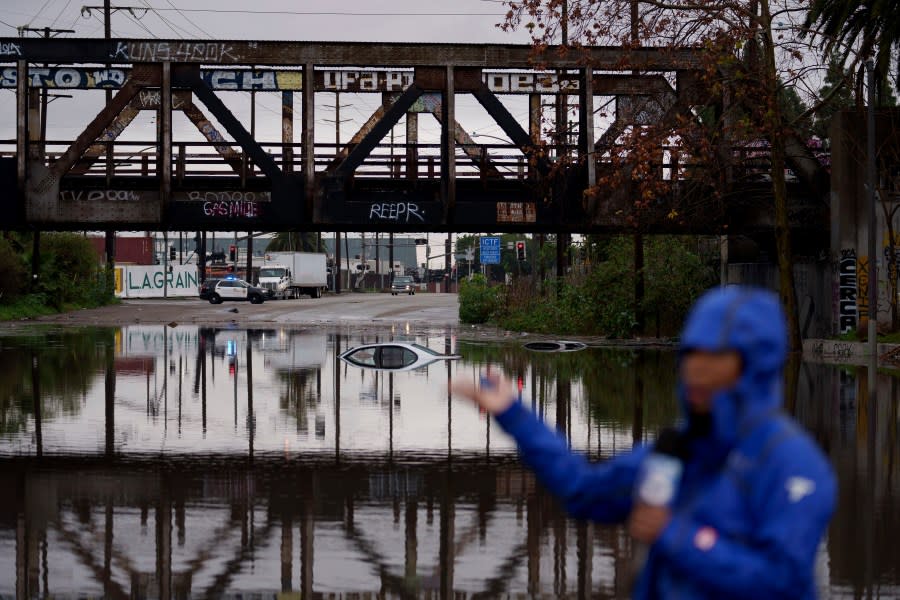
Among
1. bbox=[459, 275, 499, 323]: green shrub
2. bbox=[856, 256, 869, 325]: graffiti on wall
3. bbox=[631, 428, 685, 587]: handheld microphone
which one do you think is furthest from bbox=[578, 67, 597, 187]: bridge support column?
bbox=[631, 428, 685, 587]: handheld microphone

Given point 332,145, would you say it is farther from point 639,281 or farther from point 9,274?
point 9,274

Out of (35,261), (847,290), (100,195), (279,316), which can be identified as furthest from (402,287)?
(100,195)

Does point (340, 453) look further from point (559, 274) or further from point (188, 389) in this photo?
point (559, 274)

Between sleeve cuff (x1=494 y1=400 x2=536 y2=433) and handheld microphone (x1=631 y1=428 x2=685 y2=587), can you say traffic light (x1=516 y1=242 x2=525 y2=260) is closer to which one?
sleeve cuff (x1=494 y1=400 x2=536 y2=433)

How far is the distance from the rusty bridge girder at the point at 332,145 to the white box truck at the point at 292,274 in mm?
57141

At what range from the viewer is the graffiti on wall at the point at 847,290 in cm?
3450

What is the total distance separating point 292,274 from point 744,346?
93.1 meters

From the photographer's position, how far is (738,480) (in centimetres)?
286

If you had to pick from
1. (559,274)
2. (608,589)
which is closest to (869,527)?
(608,589)

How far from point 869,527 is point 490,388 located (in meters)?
8.33

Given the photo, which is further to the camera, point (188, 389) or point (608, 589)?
point (188, 389)

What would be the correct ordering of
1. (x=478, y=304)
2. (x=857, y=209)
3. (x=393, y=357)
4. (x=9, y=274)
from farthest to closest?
→ 1. (x=9, y=274)
2. (x=478, y=304)
3. (x=857, y=209)
4. (x=393, y=357)

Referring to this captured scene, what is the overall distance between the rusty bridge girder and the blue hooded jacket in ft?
94.5

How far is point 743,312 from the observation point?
283 centimetres
